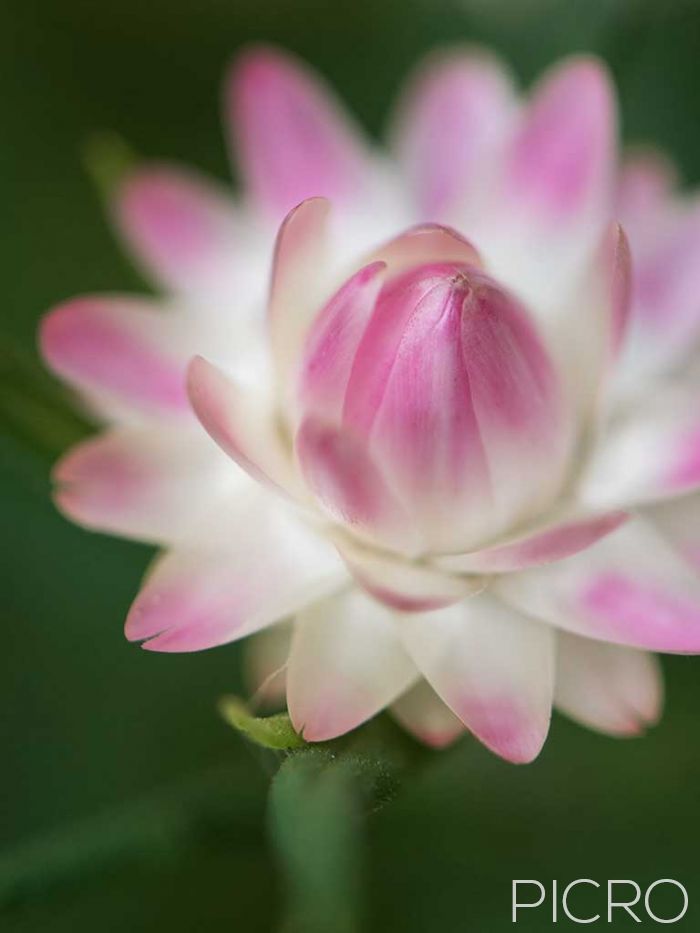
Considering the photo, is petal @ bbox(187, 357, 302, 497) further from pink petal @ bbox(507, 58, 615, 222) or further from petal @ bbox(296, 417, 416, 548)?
pink petal @ bbox(507, 58, 615, 222)

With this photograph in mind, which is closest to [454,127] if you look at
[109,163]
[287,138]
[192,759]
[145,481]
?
[287,138]

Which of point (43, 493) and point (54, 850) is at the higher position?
point (43, 493)

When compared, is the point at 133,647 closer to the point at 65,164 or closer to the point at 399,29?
the point at 65,164

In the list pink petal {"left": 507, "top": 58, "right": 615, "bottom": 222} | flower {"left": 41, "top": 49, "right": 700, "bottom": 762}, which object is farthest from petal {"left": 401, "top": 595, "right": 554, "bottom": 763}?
pink petal {"left": 507, "top": 58, "right": 615, "bottom": 222}

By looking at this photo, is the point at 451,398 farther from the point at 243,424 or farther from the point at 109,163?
the point at 109,163

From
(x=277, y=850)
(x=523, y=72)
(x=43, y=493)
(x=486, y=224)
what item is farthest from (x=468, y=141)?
(x=277, y=850)

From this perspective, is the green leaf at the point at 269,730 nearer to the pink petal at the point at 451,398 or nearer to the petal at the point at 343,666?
the petal at the point at 343,666

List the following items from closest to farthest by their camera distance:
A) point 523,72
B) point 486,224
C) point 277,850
Result: point 277,850
point 486,224
point 523,72
